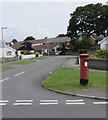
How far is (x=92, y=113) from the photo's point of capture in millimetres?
6594

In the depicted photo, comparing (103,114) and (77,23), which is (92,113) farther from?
(77,23)

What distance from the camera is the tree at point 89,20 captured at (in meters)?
67.2

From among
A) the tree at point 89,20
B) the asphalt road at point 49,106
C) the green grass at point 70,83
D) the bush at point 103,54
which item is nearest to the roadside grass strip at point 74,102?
the asphalt road at point 49,106

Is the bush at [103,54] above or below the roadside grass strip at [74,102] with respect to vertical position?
above

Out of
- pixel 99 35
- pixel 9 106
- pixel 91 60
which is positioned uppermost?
pixel 99 35

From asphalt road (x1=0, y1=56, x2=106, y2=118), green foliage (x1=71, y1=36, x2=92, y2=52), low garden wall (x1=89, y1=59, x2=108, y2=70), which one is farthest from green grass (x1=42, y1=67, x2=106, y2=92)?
green foliage (x1=71, y1=36, x2=92, y2=52)

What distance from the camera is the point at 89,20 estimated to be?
224 ft

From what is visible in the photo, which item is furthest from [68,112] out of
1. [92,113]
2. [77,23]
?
[77,23]

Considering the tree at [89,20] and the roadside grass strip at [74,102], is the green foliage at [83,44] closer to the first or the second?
the tree at [89,20]

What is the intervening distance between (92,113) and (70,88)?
3.90m

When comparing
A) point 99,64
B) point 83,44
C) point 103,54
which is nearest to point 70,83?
point 99,64

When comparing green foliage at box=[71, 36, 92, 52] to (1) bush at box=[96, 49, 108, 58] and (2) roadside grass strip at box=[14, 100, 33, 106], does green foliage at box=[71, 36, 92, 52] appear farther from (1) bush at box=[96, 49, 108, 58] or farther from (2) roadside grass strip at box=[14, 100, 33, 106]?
(2) roadside grass strip at box=[14, 100, 33, 106]

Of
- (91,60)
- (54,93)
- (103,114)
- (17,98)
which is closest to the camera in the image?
(103,114)

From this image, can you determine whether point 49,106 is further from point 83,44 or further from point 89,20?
point 89,20
